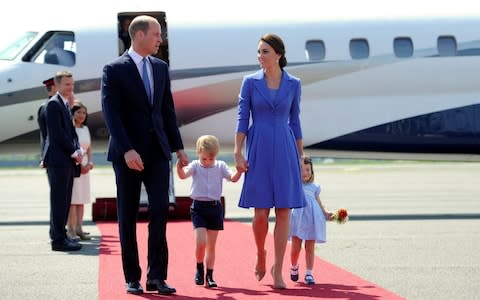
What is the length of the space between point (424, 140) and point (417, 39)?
58.2 inches

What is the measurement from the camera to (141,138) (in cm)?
841

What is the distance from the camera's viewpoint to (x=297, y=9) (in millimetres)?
16766

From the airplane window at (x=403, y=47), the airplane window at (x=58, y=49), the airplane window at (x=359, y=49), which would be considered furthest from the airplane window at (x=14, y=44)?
the airplane window at (x=403, y=47)

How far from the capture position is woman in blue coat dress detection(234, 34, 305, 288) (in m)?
8.70

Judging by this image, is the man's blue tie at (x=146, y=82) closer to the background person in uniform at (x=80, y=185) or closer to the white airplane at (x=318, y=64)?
the background person in uniform at (x=80, y=185)

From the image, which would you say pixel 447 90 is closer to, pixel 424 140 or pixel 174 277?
pixel 424 140

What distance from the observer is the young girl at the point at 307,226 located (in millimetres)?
9070

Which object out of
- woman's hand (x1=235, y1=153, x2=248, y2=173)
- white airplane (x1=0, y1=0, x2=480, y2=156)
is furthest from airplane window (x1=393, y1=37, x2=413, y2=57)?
woman's hand (x1=235, y1=153, x2=248, y2=173)

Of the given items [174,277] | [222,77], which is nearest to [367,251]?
[174,277]

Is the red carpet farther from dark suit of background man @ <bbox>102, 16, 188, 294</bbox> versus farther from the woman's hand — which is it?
the woman's hand

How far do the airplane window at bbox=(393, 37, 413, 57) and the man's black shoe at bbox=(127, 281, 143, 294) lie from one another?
892cm

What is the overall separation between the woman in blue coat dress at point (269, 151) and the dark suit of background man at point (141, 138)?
58 centimetres

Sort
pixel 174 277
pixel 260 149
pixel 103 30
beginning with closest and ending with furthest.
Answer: pixel 260 149 < pixel 174 277 < pixel 103 30

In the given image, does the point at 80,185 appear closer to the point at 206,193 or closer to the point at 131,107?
the point at 206,193
